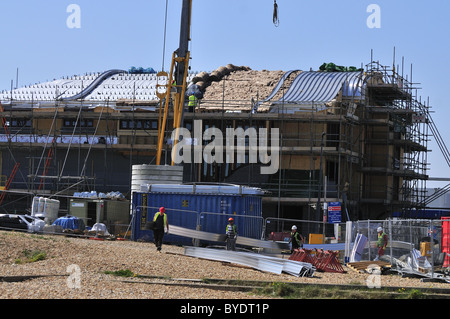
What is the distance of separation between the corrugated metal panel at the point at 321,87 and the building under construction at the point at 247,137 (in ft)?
0.22

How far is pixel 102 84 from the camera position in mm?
60094

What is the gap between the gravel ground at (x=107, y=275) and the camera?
17297 millimetres

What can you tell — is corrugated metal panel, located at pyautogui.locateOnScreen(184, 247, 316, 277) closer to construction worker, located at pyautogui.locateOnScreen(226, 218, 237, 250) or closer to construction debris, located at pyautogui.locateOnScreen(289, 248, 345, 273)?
construction debris, located at pyautogui.locateOnScreen(289, 248, 345, 273)

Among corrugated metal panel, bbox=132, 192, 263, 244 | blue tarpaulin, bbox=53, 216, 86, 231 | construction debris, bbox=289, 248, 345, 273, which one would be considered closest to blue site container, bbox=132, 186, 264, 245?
corrugated metal panel, bbox=132, 192, 263, 244

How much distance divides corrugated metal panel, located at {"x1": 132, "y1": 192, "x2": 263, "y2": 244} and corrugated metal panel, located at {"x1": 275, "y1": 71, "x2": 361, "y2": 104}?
14.9 meters

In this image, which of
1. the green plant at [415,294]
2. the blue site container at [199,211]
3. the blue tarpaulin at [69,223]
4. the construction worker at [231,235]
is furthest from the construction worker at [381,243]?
the blue tarpaulin at [69,223]

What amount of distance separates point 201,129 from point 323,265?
85.0 feet

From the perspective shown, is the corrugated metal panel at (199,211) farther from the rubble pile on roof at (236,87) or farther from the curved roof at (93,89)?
the curved roof at (93,89)

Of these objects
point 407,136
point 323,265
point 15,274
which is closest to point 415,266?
point 323,265

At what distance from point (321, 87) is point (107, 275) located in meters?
35.6

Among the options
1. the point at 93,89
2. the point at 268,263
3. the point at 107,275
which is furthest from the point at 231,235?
the point at 93,89

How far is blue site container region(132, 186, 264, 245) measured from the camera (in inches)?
1463

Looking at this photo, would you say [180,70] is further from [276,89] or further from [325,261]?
[325,261]
